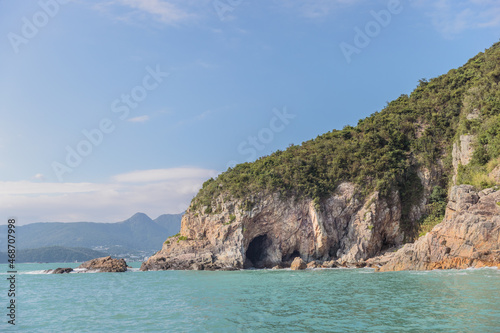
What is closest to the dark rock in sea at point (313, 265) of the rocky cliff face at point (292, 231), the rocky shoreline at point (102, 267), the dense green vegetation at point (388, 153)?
the rocky cliff face at point (292, 231)

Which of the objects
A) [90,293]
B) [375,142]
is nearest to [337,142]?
[375,142]

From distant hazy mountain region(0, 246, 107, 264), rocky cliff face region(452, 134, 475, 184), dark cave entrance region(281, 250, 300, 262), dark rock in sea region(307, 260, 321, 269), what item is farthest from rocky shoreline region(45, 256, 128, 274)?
distant hazy mountain region(0, 246, 107, 264)

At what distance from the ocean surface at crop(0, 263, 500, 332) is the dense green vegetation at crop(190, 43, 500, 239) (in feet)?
83.4

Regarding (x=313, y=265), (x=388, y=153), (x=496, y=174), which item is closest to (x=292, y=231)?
(x=313, y=265)

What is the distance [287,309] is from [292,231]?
33810 mm

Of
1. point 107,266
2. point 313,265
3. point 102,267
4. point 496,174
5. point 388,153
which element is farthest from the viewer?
point 102,267

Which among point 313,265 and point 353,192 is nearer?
point 313,265

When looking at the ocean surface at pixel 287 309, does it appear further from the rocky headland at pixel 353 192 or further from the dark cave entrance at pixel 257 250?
the dark cave entrance at pixel 257 250

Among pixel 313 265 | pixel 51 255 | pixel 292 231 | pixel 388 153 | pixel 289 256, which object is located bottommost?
pixel 51 255

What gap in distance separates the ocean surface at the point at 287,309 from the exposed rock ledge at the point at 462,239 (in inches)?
221

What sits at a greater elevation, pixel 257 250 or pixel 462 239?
pixel 462 239

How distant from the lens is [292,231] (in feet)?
168

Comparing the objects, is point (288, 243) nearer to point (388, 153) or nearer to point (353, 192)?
point (353, 192)

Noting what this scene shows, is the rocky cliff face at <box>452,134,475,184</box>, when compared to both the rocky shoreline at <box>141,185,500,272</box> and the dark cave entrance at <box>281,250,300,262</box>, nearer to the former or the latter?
the rocky shoreline at <box>141,185,500,272</box>
